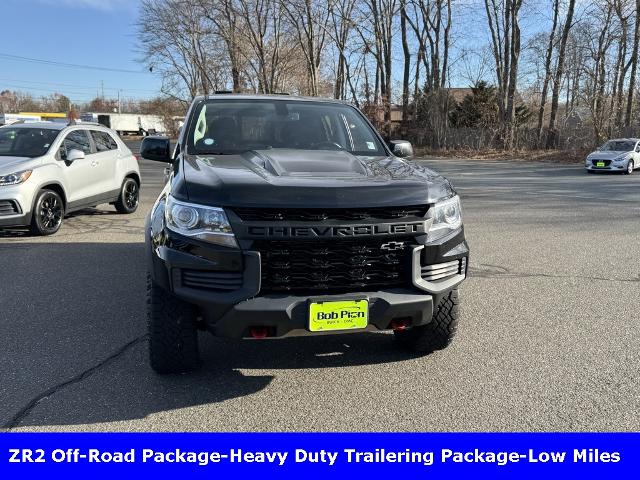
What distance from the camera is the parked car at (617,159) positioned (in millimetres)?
21984

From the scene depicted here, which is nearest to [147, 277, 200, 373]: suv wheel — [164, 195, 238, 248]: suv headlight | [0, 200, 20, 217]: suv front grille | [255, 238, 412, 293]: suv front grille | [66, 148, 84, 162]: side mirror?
[164, 195, 238, 248]: suv headlight

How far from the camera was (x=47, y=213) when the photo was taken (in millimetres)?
8312

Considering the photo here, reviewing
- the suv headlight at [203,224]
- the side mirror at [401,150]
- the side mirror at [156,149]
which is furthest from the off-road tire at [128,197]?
the suv headlight at [203,224]

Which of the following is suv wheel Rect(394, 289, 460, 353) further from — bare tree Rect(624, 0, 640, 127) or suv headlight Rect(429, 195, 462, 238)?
bare tree Rect(624, 0, 640, 127)

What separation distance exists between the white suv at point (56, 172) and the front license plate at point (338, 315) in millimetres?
6352

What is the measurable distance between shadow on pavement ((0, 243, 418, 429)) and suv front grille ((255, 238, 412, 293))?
86cm

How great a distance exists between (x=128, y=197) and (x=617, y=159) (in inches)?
776

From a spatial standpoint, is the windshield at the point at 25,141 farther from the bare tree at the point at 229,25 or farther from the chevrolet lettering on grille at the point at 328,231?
the bare tree at the point at 229,25

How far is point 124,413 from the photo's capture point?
311cm
